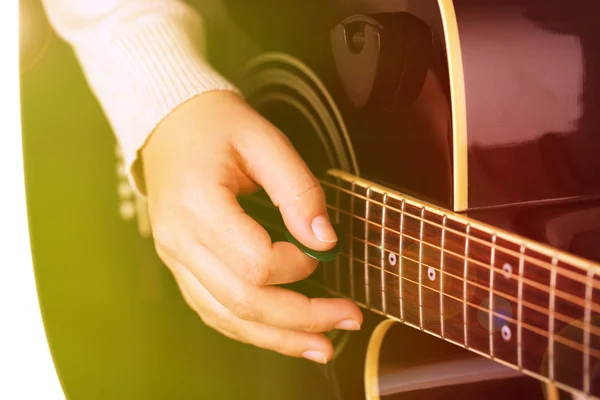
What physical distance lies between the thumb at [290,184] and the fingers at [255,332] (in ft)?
0.39

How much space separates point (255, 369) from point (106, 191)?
0.29 m

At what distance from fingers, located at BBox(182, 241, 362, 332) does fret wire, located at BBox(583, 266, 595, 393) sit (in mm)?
224

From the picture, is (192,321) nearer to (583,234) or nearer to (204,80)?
(204,80)

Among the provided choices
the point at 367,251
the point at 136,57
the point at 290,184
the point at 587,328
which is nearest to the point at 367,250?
the point at 367,251

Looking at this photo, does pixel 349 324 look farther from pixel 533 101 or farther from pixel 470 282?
pixel 533 101

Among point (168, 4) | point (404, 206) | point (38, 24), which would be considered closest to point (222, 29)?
point (168, 4)

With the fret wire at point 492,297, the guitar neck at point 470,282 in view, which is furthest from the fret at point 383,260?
the fret wire at point 492,297

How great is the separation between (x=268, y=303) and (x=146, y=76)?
27cm

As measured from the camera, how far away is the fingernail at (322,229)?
0.54 metres

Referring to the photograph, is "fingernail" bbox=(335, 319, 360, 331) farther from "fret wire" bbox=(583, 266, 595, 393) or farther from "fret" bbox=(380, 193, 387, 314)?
"fret wire" bbox=(583, 266, 595, 393)

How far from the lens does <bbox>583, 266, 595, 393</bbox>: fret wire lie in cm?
40

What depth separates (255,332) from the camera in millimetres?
632

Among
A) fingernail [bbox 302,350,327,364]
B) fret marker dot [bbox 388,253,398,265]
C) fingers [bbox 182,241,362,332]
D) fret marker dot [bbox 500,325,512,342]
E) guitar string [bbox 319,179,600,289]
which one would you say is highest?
guitar string [bbox 319,179,600,289]

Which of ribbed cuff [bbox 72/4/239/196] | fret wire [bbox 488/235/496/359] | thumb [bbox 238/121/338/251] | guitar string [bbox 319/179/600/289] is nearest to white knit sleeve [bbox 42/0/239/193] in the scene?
ribbed cuff [bbox 72/4/239/196]
